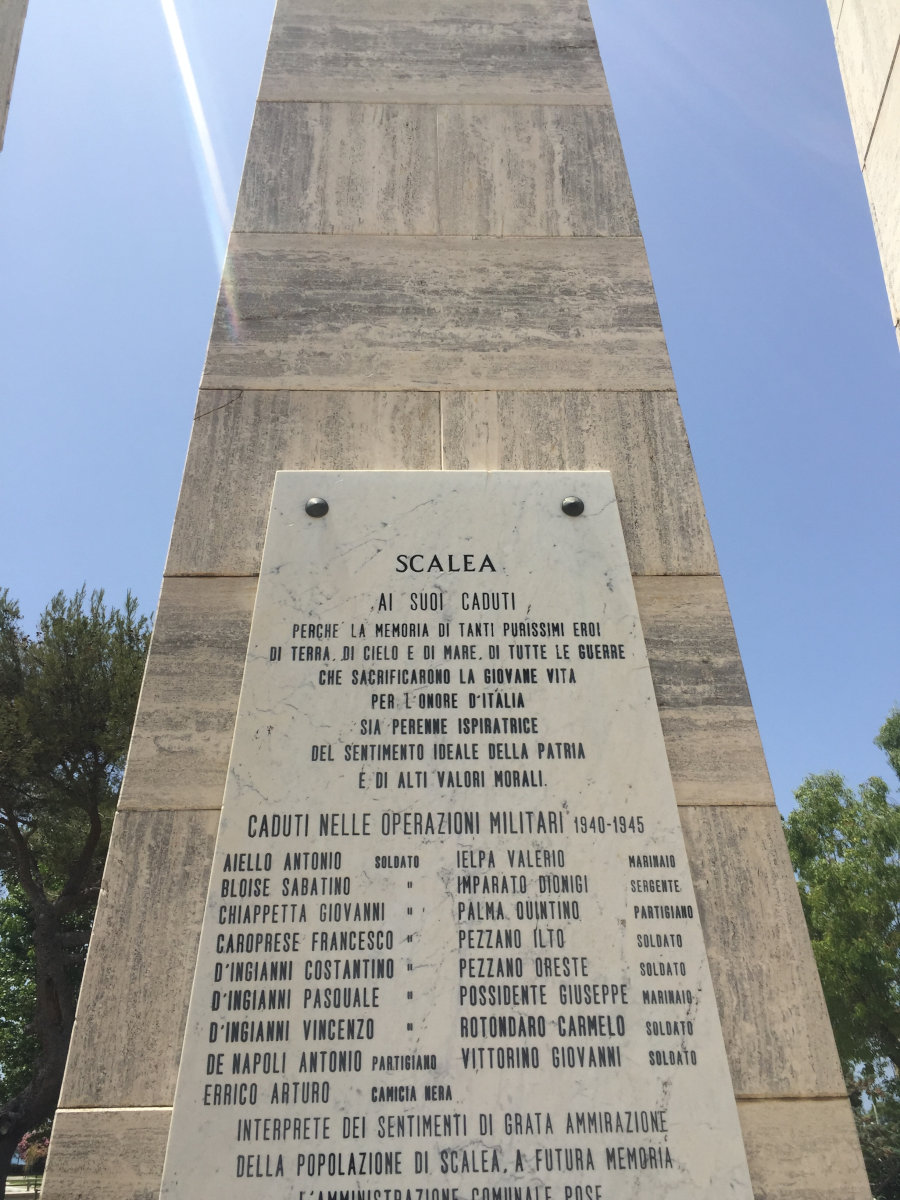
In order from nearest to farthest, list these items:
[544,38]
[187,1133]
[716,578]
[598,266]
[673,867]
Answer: [187,1133], [673,867], [716,578], [598,266], [544,38]

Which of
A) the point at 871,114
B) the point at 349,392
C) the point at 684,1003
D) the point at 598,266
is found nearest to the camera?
the point at 684,1003

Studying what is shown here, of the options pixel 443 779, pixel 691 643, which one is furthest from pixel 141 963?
pixel 691 643

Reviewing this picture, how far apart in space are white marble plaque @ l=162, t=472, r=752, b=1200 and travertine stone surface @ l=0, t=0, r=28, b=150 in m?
3.82

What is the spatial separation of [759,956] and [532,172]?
424 cm

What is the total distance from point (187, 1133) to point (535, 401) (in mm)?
3319

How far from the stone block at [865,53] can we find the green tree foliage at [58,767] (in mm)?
14381

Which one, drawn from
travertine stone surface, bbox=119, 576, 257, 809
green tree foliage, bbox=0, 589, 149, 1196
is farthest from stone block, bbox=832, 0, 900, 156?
green tree foliage, bbox=0, 589, 149, 1196

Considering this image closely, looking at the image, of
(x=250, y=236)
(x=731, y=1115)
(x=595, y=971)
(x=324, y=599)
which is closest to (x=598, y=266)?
(x=250, y=236)

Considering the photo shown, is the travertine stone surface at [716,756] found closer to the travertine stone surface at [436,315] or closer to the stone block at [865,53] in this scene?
the travertine stone surface at [436,315]

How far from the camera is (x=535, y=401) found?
4.30 m

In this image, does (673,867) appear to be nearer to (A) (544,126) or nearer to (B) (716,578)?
(B) (716,578)

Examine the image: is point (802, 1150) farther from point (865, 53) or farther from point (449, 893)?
point (865, 53)

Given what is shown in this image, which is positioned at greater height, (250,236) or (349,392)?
(250,236)

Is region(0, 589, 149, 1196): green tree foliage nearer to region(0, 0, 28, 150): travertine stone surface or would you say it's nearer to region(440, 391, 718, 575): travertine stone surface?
region(0, 0, 28, 150): travertine stone surface
